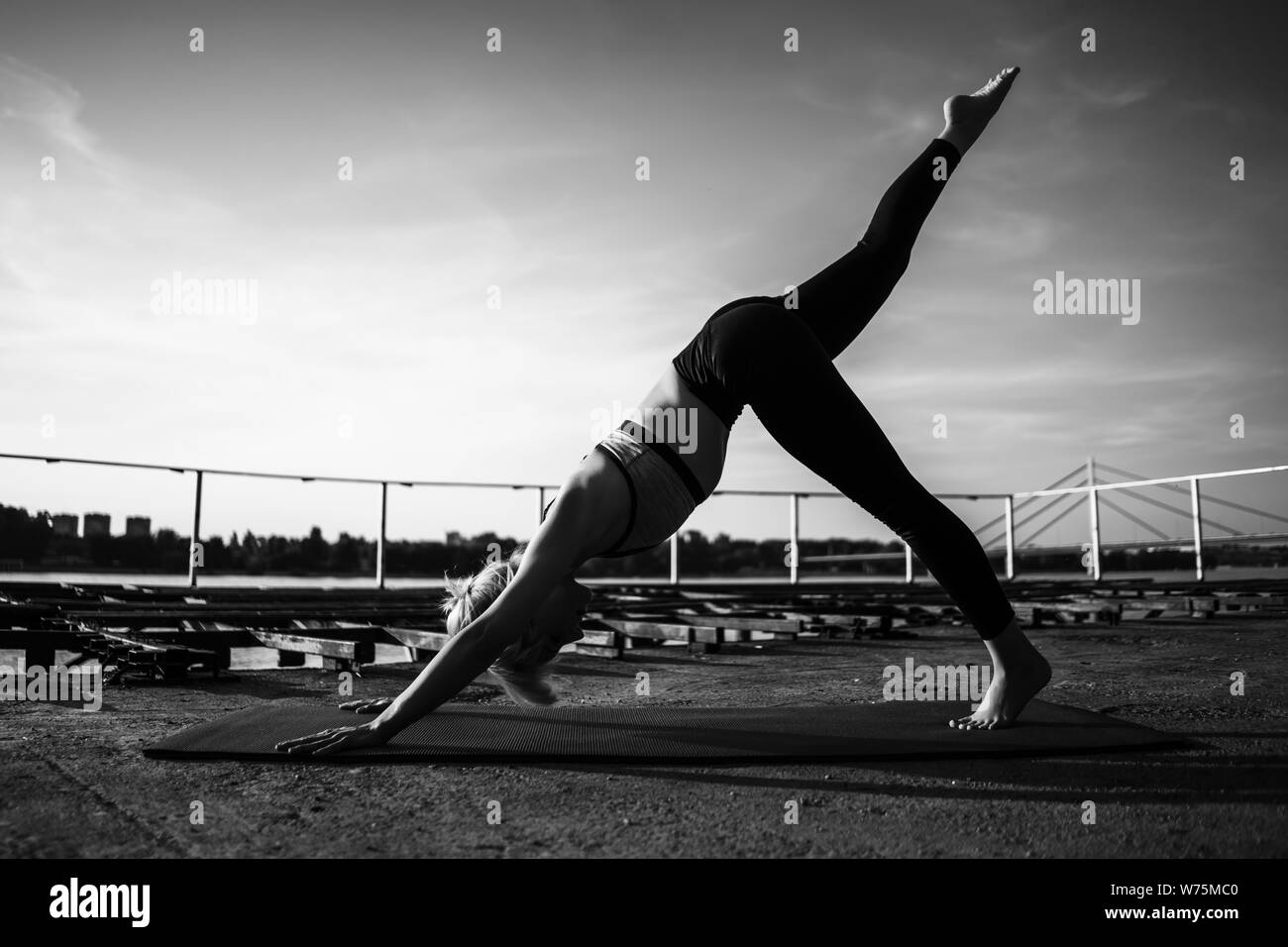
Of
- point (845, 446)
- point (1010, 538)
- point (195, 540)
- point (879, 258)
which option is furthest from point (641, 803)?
point (1010, 538)

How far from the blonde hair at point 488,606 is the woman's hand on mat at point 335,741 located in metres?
0.33

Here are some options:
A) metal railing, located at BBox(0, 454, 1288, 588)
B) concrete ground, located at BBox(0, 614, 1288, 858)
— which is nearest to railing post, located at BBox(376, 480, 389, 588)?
metal railing, located at BBox(0, 454, 1288, 588)

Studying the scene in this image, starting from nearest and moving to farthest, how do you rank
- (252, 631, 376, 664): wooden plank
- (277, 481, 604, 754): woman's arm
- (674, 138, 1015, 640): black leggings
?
1. (277, 481, 604, 754): woman's arm
2. (674, 138, 1015, 640): black leggings
3. (252, 631, 376, 664): wooden plank

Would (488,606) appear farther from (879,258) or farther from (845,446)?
(879,258)

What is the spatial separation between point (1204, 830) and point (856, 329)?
59.5 inches

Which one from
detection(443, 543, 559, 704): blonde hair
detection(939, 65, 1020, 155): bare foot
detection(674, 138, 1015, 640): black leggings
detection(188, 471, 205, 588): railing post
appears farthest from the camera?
detection(188, 471, 205, 588): railing post

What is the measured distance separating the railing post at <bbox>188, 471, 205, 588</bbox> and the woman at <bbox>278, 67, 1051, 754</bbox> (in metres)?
7.49

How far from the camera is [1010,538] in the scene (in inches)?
515

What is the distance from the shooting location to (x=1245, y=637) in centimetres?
549

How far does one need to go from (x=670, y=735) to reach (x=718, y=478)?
27.4 inches

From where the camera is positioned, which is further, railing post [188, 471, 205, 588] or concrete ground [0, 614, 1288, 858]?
railing post [188, 471, 205, 588]

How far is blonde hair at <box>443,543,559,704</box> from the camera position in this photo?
2.27 meters

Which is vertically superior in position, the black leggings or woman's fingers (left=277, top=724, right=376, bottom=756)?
the black leggings

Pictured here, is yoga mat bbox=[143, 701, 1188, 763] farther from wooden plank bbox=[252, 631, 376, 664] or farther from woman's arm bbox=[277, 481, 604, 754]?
wooden plank bbox=[252, 631, 376, 664]
